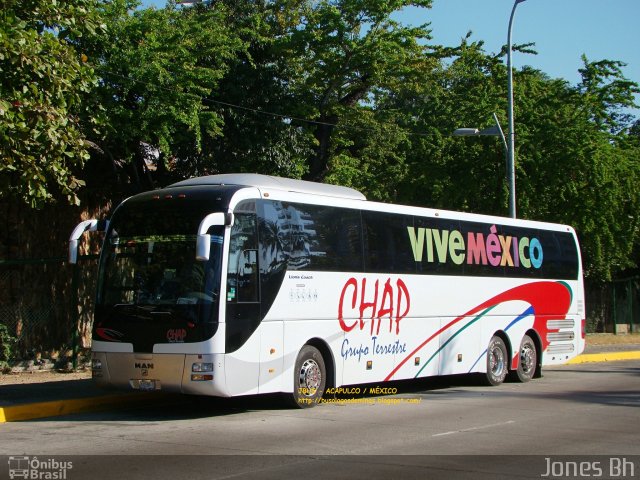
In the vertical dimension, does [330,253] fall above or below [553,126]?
below

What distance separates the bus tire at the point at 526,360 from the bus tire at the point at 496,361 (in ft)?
1.54

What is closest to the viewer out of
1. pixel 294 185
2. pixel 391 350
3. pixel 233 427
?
pixel 233 427

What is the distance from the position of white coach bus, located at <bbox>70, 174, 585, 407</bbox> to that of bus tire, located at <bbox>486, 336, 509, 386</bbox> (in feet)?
0.30

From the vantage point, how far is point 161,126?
60.8 feet

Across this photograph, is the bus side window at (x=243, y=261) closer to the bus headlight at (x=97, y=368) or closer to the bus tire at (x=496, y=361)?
the bus headlight at (x=97, y=368)

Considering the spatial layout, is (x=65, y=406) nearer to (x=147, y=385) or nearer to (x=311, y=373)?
(x=147, y=385)

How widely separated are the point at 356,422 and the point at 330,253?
311 centimetres

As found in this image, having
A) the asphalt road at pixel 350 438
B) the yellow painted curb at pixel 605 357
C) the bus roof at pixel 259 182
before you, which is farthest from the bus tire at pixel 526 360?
the bus roof at pixel 259 182

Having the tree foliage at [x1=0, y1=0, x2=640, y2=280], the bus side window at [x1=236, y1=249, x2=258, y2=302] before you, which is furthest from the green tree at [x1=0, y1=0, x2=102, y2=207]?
the bus side window at [x1=236, y1=249, x2=258, y2=302]

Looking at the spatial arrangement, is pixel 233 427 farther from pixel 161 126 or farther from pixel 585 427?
pixel 161 126

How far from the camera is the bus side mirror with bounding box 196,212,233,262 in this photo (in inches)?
441

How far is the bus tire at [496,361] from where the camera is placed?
18.1 m

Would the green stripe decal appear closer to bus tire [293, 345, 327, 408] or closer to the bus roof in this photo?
bus tire [293, 345, 327, 408]

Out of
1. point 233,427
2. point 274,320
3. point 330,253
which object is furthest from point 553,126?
point 233,427
